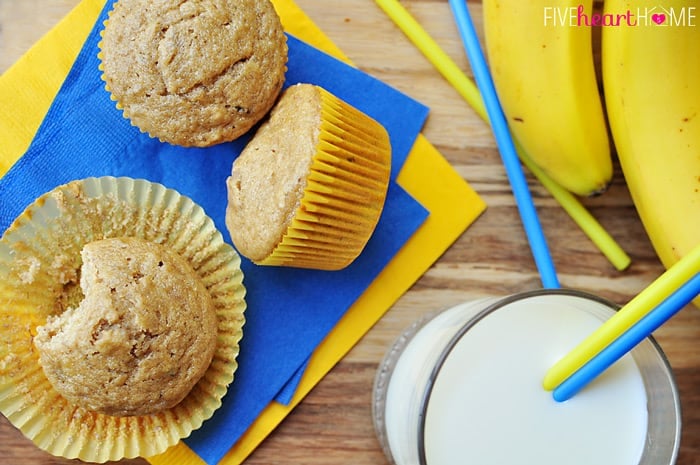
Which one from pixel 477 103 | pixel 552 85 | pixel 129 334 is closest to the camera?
pixel 129 334

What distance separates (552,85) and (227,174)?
55 centimetres

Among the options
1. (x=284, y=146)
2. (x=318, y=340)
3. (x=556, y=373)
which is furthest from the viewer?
(x=318, y=340)

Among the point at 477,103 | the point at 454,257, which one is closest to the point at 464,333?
the point at 454,257

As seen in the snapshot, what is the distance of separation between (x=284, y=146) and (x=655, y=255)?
0.70 metres

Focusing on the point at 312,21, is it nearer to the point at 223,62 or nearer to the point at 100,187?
the point at 223,62

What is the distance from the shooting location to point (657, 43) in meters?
1.03

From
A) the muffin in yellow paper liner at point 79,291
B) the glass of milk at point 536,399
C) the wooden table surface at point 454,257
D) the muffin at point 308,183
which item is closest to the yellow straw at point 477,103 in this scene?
the wooden table surface at point 454,257

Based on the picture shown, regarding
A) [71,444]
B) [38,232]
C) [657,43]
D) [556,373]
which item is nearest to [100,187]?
[38,232]

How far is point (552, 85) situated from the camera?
3.46ft

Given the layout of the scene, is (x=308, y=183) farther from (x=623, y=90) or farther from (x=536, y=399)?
(x=623, y=90)

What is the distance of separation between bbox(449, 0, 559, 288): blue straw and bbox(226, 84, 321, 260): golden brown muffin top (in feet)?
1.01

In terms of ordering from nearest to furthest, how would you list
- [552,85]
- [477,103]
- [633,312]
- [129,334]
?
[633,312]
[129,334]
[552,85]
[477,103]

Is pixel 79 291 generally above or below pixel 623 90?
below

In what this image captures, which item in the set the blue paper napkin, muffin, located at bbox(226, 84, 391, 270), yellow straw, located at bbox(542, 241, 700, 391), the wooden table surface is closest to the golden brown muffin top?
muffin, located at bbox(226, 84, 391, 270)
